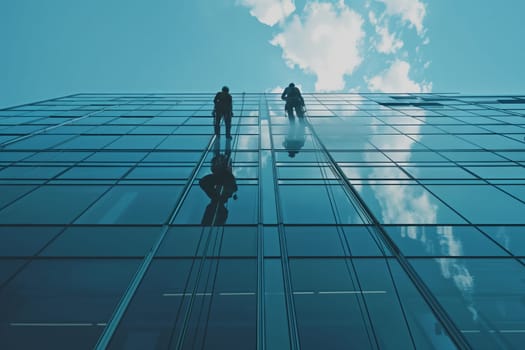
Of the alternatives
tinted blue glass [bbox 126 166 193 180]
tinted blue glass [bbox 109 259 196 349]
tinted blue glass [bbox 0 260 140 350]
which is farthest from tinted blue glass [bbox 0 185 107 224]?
tinted blue glass [bbox 109 259 196 349]

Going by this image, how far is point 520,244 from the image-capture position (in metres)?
5.69

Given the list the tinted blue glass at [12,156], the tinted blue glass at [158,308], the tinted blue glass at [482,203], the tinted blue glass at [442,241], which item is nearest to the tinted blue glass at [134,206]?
the tinted blue glass at [158,308]

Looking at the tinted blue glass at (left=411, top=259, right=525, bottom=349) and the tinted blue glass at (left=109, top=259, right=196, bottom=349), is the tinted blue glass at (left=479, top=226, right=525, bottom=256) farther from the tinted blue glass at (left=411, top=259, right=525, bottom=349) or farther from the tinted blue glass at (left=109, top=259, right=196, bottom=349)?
the tinted blue glass at (left=109, top=259, right=196, bottom=349)

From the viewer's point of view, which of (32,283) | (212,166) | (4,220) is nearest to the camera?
(32,283)

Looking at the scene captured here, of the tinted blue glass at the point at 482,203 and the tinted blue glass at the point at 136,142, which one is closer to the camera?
the tinted blue glass at the point at 482,203

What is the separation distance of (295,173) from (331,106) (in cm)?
1074

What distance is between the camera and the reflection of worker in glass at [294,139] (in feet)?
34.4

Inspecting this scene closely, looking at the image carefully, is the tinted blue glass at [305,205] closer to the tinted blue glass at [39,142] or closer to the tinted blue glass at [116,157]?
the tinted blue glass at [116,157]

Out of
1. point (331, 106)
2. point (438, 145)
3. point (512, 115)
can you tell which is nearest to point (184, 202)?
point (438, 145)

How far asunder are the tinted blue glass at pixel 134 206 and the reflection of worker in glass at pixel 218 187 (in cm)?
78

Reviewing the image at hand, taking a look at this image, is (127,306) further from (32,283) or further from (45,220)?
(45,220)

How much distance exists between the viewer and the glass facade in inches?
160

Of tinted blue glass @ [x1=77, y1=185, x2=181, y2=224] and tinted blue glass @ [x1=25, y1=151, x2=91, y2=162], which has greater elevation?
tinted blue glass @ [x1=25, y1=151, x2=91, y2=162]

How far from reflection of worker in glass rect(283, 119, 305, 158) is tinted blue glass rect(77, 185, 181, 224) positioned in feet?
14.1
